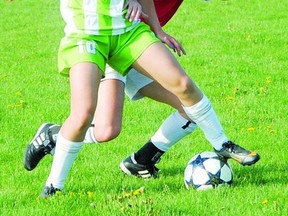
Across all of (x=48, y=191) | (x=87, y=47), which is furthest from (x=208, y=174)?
(x=87, y=47)

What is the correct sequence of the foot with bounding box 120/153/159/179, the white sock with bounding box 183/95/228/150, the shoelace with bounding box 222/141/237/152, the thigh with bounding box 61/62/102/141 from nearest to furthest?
the thigh with bounding box 61/62/102/141 → the white sock with bounding box 183/95/228/150 → the shoelace with bounding box 222/141/237/152 → the foot with bounding box 120/153/159/179

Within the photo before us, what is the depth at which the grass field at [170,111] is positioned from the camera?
5.20m

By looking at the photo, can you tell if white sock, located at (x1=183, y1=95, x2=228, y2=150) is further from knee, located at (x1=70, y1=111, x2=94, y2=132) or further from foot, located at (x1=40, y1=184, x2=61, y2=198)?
foot, located at (x1=40, y1=184, x2=61, y2=198)

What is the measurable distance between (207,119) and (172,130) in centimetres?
53

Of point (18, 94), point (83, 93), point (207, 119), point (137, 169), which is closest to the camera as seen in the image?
point (83, 93)

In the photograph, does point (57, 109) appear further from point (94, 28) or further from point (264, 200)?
point (264, 200)

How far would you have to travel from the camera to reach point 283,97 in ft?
29.1

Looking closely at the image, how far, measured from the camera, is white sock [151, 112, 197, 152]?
597 centimetres

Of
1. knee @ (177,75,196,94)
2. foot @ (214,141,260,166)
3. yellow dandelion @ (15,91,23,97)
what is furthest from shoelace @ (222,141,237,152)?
yellow dandelion @ (15,91,23,97)

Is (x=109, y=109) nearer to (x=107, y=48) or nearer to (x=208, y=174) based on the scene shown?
(x=107, y=48)

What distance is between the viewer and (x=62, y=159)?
5395 millimetres

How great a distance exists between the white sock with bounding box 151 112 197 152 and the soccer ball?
0.38 meters

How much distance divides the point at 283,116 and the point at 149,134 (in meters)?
1.59

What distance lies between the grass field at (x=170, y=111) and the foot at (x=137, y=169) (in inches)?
3.3
